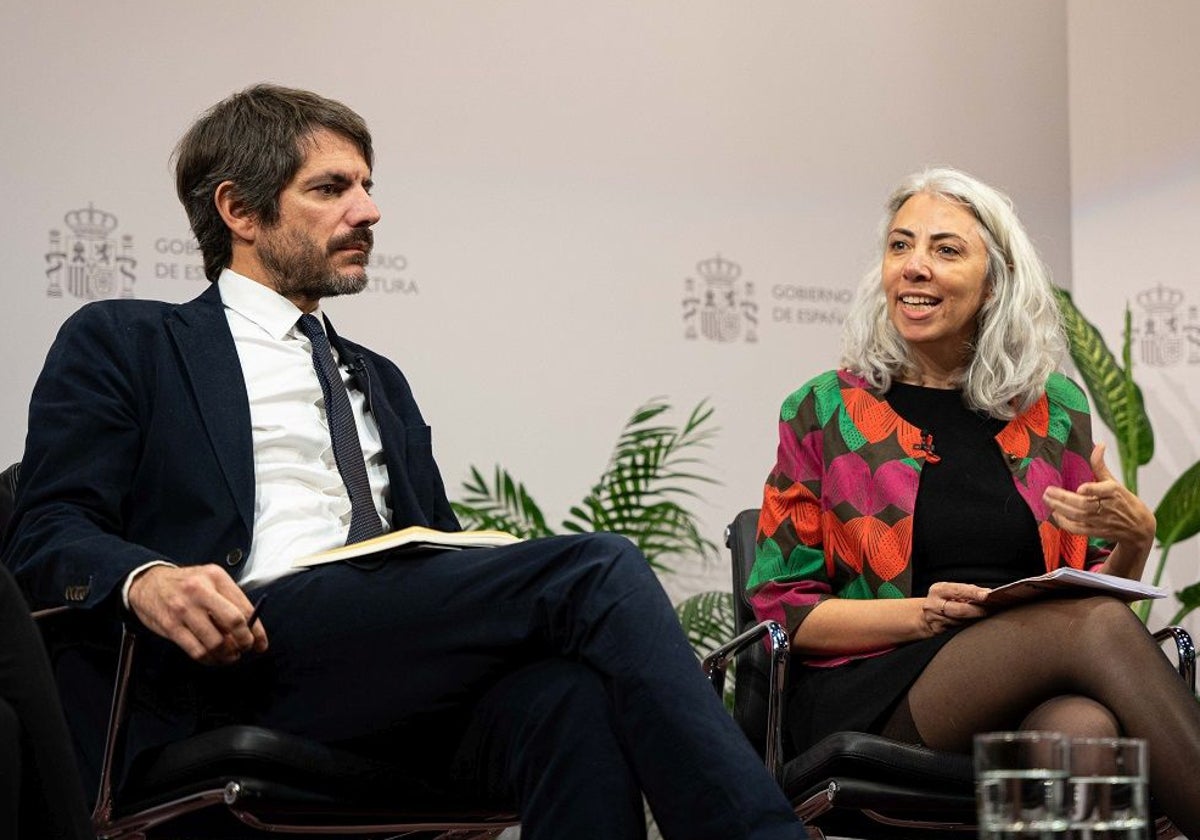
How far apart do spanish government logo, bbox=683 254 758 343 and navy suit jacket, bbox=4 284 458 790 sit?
6.86ft

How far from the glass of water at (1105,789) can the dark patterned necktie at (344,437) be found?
1.30 meters

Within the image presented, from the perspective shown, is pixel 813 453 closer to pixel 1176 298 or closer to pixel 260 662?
pixel 260 662

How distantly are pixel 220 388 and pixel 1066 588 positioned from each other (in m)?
1.30

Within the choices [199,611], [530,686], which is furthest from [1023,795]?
[199,611]

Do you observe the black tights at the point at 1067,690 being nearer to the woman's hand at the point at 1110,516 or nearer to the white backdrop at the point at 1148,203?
the woman's hand at the point at 1110,516

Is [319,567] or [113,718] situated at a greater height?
[319,567]

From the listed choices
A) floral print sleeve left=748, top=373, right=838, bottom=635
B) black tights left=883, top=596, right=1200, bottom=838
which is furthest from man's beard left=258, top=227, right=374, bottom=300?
black tights left=883, top=596, right=1200, bottom=838

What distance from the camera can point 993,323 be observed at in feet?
9.59

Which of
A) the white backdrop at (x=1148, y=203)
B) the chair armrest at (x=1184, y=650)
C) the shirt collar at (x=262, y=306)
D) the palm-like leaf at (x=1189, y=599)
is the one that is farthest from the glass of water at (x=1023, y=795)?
the white backdrop at (x=1148, y=203)

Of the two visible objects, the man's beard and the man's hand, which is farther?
the man's beard

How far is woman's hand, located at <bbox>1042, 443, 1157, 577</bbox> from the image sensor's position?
2459 mm

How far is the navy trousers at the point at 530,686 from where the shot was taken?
1839 mm

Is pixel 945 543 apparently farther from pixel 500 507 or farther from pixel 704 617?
pixel 500 507

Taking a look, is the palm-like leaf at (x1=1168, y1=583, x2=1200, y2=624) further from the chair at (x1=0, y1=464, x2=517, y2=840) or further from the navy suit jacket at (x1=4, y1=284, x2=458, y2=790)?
the chair at (x1=0, y1=464, x2=517, y2=840)
